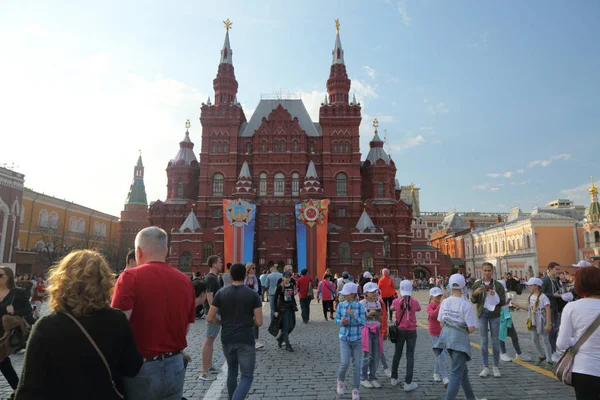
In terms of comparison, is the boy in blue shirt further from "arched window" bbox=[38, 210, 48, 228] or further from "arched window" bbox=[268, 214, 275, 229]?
"arched window" bbox=[38, 210, 48, 228]

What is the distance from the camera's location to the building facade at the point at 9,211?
130 ft

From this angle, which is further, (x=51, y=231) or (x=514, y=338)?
(x=51, y=231)

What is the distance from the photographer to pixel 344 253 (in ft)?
144

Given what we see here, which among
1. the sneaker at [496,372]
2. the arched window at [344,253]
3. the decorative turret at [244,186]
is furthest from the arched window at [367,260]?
the sneaker at [496,372]

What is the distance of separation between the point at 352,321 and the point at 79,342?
4.76 metres

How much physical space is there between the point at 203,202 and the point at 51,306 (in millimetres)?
44889

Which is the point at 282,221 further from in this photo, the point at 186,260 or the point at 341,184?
the point at 186,260

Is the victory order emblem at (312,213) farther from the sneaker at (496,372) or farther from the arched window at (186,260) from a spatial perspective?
the sneaker at (496,372)

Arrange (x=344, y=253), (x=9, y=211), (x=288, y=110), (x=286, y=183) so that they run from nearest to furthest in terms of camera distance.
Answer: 1. (x=9, y=211)
2. (x=344, y=253)
3. (x=286, y=183)
4. (x=288, y=110)

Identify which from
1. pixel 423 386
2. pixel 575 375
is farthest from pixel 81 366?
pixel 423 386

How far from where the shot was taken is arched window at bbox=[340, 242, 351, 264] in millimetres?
43656

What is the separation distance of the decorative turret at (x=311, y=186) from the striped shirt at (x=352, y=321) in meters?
36.8

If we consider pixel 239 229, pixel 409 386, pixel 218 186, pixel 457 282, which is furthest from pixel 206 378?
pixel 218 186

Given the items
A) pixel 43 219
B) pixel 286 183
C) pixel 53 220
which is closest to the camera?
pixel 286 183
